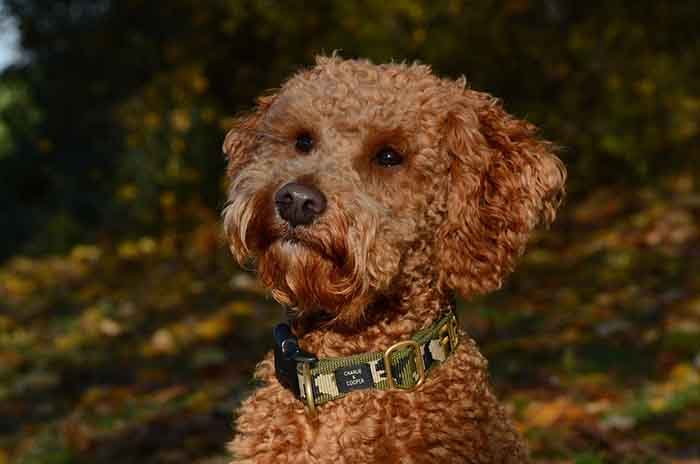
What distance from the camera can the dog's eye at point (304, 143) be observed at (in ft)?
11.1

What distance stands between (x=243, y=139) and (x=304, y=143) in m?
0.39

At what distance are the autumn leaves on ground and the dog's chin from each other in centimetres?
197

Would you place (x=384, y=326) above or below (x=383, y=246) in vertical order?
below

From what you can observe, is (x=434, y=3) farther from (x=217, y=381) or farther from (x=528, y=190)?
(x=528, y=190)

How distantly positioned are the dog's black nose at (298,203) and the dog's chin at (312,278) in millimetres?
76

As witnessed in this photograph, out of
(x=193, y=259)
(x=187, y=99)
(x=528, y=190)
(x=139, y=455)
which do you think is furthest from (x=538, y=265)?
(x=528, y=190)

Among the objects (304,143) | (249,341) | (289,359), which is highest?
(249,341)

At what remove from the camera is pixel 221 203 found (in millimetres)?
6281

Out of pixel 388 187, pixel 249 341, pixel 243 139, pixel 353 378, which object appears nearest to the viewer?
pixel 353 378

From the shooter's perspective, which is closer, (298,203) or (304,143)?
(298,203)

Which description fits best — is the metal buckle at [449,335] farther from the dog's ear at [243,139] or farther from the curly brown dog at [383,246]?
the dog's ear at [243,139]

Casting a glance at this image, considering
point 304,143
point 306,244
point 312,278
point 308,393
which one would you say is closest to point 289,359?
point 308,393

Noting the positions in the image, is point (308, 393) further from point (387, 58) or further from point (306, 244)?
point (387, 58)

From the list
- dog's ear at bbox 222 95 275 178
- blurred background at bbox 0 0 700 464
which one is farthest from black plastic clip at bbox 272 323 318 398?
blurred background at bbox 0 0 700 464
